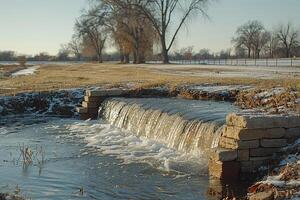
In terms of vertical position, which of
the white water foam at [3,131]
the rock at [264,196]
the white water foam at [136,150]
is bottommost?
the white water foam at [3,131]

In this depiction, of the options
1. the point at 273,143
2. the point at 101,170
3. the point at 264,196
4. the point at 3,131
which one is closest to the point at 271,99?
the point at 273,143

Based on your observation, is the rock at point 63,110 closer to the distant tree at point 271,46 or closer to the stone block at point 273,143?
the stone block at point 273,143

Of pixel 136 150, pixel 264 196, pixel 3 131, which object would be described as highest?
pixel 264 196

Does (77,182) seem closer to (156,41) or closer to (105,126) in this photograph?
(105,126)

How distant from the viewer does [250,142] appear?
9.98m

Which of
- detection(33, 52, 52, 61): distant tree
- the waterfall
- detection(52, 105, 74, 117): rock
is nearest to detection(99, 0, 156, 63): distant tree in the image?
detection(52, 105, 74, 117): rock

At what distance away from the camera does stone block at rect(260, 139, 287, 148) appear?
1007 cm

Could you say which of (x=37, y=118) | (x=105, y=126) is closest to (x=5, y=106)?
(x=37, y=118)

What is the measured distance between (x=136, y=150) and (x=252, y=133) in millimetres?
4031

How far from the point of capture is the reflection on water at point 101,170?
362 inches

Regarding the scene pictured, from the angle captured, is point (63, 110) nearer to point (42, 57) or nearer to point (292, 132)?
point (292, 132)

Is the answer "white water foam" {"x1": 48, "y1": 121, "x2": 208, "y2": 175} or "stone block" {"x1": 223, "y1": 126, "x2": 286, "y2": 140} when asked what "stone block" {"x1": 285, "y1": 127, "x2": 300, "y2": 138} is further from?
"white water foam" {"x1": 48, "y1": 121, "x2": 208, "y2": 175}

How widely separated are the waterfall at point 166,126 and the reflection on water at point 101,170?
304 mm

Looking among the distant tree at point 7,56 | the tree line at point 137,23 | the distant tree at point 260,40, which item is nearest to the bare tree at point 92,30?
the tree line at point 137,23
